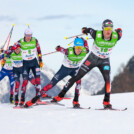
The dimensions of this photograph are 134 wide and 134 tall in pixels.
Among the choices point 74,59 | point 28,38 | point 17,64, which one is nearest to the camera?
point 74,59

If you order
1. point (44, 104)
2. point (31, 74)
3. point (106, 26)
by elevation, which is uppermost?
point (106, 26)

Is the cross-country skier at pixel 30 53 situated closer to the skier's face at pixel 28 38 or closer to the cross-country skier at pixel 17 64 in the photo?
the skier's face at pixel 28 38

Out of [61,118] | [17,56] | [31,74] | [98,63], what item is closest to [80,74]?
[98,63]

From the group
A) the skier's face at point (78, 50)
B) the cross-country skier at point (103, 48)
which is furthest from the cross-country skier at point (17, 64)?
the cross-country skier at point (103, 48)

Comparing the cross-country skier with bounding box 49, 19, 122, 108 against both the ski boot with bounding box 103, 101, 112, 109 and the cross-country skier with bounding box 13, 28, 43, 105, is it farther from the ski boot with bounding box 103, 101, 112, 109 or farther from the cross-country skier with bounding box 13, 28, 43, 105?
the cross-country skier with bounding box 13, 28, 43, 105

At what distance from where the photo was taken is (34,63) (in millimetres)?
9398

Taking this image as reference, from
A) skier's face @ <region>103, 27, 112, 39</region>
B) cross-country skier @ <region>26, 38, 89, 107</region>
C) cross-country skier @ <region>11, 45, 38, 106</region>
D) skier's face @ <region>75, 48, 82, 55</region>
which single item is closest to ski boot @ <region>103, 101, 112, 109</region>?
cross-country skier @ <region>26, 38, 89, 107</region>

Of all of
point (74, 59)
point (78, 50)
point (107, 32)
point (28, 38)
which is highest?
point (107, 32)

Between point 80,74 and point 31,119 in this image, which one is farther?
point 80,74

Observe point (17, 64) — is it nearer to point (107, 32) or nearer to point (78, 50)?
point (78, 50)

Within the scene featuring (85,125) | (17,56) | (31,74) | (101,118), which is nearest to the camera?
(85,125)

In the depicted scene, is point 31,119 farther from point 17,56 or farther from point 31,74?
point 17,56

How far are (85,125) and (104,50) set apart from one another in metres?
2.44

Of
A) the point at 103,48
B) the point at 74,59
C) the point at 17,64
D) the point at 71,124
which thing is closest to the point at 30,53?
the point at 74,59
